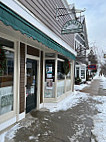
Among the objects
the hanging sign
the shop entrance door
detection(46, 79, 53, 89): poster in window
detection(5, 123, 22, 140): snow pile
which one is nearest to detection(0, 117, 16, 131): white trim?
detection(5, 123, 22, 140): snow pile

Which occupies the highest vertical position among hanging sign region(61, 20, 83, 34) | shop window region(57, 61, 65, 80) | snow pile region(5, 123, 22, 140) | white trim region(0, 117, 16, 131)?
hanging sign region(61, 20, 83, 34)

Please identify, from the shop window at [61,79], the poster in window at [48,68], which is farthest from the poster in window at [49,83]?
the shop window at [61,79]

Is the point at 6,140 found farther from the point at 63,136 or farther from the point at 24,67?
the point at 24,67

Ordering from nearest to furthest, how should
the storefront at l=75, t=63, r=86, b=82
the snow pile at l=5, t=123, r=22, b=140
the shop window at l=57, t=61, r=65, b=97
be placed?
the snow pile at l=5, t=123, r=22, b=140 < the shop window at l=57, t=61, r=65, b=97 < the storefront at l=75, t=63, r=86, b=82

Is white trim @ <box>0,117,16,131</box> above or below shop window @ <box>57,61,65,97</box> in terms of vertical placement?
below

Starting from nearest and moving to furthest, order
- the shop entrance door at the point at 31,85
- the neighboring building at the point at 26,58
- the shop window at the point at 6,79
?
the neighboring building at the point at 26,58
the shop window at the point at 6,79
the shop entrance door at the point at 31,85

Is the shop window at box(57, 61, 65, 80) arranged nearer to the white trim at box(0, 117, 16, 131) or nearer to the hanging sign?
the hanging sign

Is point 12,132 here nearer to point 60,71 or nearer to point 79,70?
point 60,71

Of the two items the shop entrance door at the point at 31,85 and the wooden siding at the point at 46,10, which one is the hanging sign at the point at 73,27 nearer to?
the wooden siding at the point at 46,10

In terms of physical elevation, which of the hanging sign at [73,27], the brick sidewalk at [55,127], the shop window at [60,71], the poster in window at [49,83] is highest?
the hanging sign at [73,27]

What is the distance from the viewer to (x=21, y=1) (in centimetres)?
274

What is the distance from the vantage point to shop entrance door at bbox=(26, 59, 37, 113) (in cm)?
407

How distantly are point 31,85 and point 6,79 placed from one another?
1305 millimetres

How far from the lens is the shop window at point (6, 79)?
283cm
